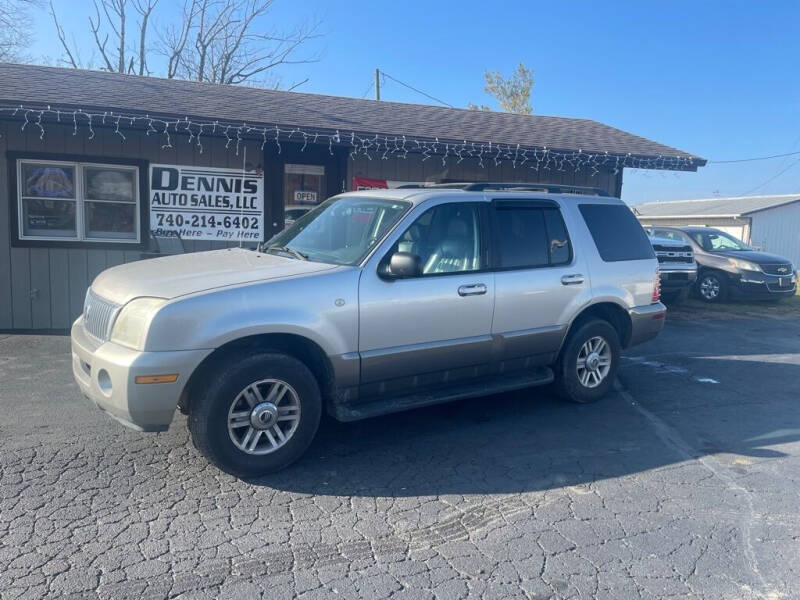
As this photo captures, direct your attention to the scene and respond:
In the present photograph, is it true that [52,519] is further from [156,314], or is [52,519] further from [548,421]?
[548,421]

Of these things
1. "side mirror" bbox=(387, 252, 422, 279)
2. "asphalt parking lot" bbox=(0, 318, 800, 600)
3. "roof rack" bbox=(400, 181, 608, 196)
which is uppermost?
"roof rack" bbox=(400, 181, 608, 196)

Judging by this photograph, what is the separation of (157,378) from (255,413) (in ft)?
2.23

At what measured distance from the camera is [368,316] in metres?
4.85

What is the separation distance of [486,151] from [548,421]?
17.9ft

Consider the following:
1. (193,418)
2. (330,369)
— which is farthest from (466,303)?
(193,418)

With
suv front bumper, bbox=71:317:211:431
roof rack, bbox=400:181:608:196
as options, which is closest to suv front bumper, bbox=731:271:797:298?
roof rack, bbox=400:181:608:196

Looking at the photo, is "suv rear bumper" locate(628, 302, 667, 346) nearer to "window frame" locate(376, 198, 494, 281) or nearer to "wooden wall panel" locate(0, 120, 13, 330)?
"window frame" locate(376, 198, 494, 281)

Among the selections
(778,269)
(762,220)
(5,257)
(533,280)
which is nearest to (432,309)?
(533,280)

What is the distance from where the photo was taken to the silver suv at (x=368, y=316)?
14.1ft

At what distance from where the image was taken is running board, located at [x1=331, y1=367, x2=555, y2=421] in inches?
192

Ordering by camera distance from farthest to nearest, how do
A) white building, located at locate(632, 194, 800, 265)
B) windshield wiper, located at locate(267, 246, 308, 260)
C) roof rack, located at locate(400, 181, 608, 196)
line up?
1. white building, located at locate(632, 194, 800, 265)
2. roof rack, located at locate(400, 181, 608, 196)
3. windshield wiper, located at locate(267, 246, 308, 260)

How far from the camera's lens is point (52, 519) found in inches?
154

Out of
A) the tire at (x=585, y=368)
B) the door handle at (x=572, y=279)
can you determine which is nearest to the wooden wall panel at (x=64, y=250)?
the door handle at (x=572, y=279)

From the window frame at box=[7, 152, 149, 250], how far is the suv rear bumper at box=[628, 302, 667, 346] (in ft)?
22.1
